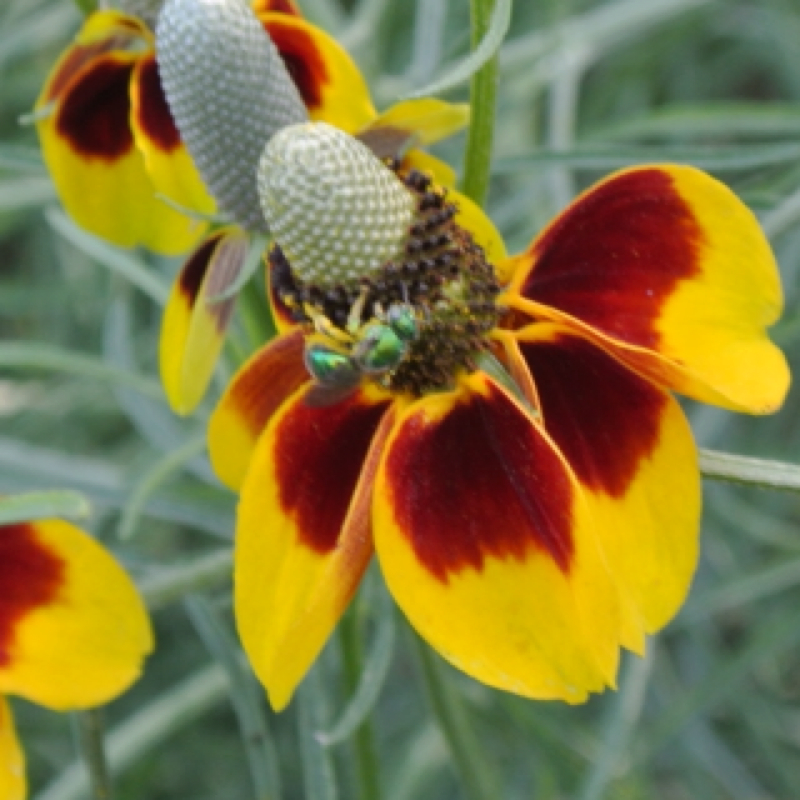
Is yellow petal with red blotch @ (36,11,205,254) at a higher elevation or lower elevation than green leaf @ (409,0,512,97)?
lower

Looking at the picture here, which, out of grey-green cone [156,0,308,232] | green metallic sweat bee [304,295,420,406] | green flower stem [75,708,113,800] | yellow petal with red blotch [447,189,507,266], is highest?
grey-green cone [156,0,308,232]

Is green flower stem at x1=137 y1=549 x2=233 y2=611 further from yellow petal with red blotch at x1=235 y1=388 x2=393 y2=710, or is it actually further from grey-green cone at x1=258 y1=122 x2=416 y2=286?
grey-green cone at x1=258 y1=122 x2=416 y2=286

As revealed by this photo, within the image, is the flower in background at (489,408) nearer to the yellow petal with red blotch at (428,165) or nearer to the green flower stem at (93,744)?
the yellow petal with red blotch at (428,165)

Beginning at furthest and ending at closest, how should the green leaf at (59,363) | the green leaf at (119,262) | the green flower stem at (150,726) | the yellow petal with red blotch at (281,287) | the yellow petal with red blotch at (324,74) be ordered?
1. the green flower stem at (150,726)
2. the green leaf at (119,262)
3. the green leaf at (59,363)
4. the yellow petal with red blotch at (324,74)
5. the yellow petal with red blotch at (281,287)

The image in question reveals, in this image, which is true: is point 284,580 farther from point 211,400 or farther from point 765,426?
point 765,426

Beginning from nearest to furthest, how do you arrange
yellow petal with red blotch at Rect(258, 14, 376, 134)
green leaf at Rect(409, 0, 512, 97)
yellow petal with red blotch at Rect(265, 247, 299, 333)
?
green leaf at Rect(409, 0, 512, 97)
yellow petal with red blotch at Rect(265, 247, 299, 333)
yellow petal with red blotch at Rect(258, 14, 376, 134)

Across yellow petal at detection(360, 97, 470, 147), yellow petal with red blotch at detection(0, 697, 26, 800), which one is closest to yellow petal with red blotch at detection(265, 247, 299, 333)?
yellow petal at detection(360, 97, 470, 147)

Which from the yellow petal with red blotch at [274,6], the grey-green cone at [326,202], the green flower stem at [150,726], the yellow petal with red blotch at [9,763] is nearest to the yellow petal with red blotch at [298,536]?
the grey-green cone at [326,202]
